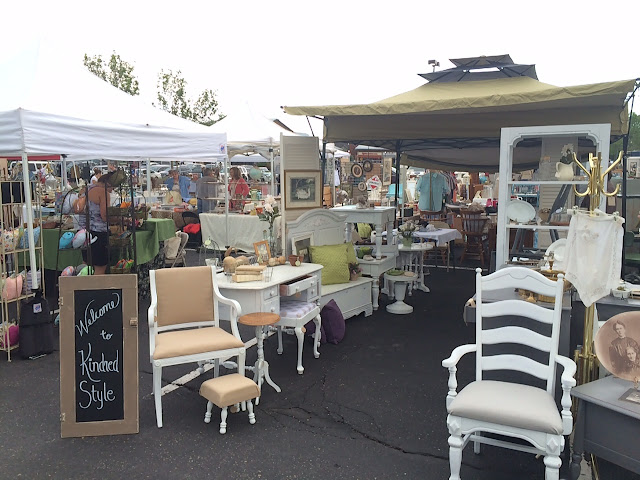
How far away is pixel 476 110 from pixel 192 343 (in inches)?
164

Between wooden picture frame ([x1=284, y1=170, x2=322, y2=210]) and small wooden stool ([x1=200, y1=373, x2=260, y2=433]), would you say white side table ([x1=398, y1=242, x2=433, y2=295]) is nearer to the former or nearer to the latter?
wooden picture frame ([x1=284, y1=170, x2=322, y2=210])

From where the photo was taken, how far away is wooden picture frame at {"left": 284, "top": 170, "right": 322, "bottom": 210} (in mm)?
5941

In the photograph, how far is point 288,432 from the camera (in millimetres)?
3535

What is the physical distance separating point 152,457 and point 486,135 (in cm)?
557

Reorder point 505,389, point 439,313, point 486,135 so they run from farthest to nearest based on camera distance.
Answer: point 486,135 → point 439,313 → point 505,389

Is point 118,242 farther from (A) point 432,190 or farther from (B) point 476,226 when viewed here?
(A) point 432,190

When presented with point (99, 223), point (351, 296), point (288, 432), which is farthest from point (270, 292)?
point (99, 223)

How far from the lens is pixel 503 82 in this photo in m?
6.07

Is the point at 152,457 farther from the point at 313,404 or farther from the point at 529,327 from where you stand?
the point at 529,327

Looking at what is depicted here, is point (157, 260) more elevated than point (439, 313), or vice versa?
point (157, 260)

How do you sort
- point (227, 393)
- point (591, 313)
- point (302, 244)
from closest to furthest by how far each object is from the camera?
1. point (591, 313)
2. point (227, 393)
3. point (302, 244)

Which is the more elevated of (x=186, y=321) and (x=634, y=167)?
(x=634, y=167)

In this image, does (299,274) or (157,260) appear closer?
(299,274)

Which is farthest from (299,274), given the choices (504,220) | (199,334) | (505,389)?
(505,389)
